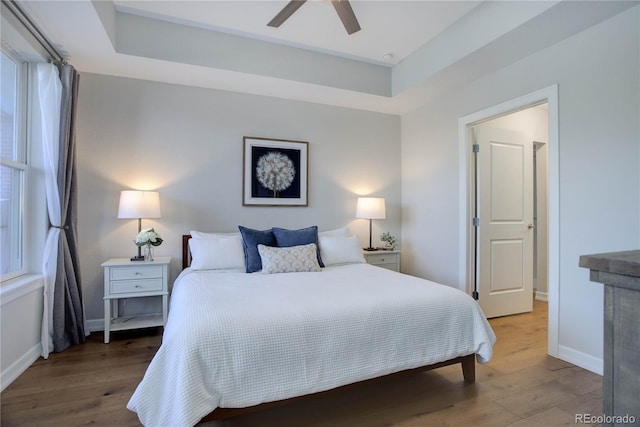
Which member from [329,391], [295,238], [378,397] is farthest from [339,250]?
[329,391]

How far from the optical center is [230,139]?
11.8 ft

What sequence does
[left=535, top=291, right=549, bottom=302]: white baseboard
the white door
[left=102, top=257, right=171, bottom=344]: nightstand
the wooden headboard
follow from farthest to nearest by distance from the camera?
[left=535, top=291, right=549, bottom=302]: white baseboard
the white door
the wooden headboard
[left=102, top=257, right=171, bottom=344]: nightstand

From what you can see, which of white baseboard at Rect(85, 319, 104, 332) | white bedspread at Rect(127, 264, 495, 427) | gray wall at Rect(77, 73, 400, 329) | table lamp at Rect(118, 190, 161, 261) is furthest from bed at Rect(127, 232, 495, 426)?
white baseboard at Rect(85, 319, 104, 332)

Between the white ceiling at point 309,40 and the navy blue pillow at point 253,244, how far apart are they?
155 cm

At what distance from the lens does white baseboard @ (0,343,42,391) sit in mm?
2098

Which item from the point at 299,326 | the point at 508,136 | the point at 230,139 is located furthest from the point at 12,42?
the point at 508,136

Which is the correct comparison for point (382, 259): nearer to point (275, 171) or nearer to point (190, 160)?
point (275, 171)

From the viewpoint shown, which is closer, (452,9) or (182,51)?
(452,9)

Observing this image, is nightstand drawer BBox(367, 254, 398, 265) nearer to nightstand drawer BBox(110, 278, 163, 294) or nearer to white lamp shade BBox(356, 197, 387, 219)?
white lamp shade BBox(356, 197, 387, 219)

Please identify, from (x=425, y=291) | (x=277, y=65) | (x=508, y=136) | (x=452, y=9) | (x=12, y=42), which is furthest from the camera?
Result: (x=508, y=136)

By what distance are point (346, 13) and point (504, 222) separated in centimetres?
277

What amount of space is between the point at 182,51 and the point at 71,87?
37.8 inches

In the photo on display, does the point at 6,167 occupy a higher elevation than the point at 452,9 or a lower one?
lower

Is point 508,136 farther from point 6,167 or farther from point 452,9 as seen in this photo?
point 6,167
